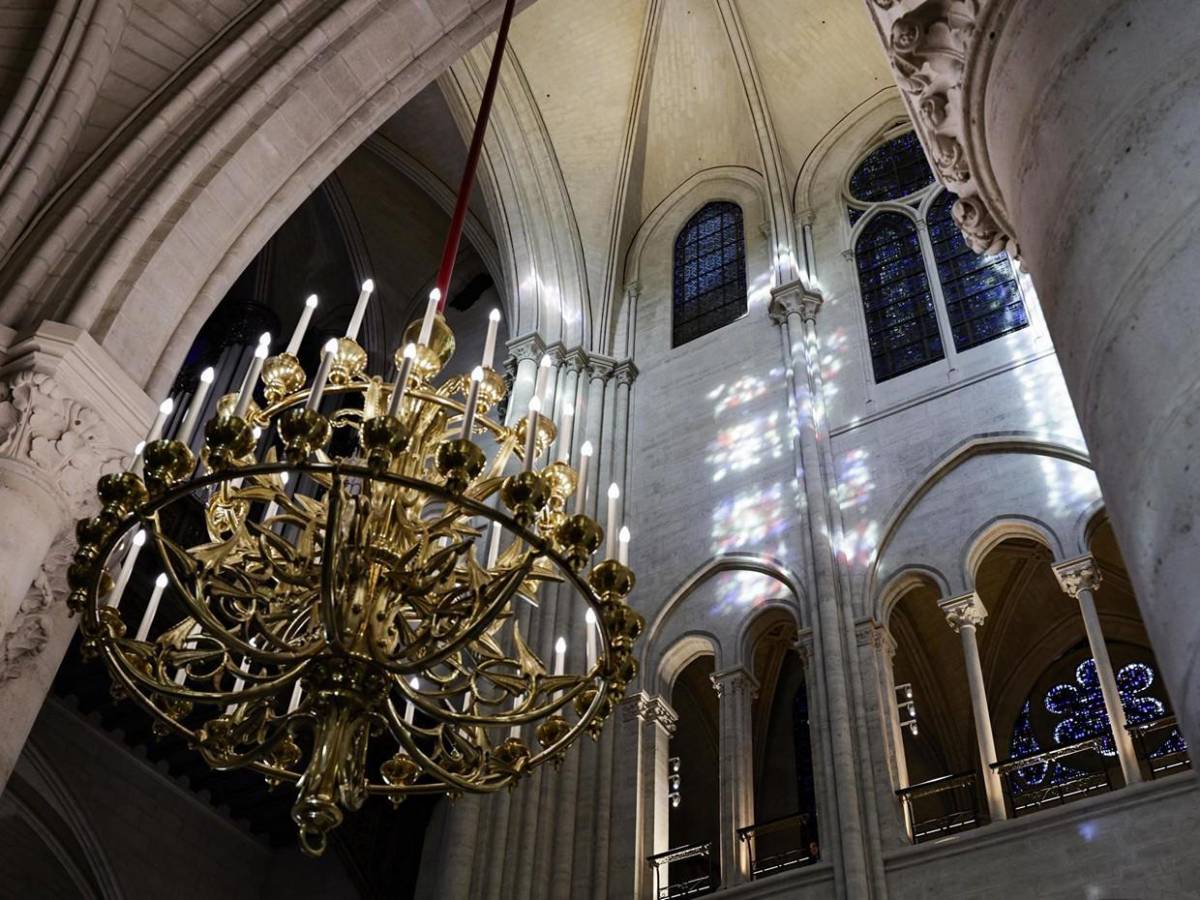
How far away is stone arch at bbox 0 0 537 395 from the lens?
608cm

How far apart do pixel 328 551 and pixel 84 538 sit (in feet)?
2.91

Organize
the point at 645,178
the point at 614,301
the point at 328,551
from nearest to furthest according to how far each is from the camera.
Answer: the point at 328,551 < the point at 614,301 < the point at 645,178

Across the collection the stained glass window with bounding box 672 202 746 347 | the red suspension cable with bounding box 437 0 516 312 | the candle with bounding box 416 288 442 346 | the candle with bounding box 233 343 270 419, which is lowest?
the candle with bounding box 233 343 270 419

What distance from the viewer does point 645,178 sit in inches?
605

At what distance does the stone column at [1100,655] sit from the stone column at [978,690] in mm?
661

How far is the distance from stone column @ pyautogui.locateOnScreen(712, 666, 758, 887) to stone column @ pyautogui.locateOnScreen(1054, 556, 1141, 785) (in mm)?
2499

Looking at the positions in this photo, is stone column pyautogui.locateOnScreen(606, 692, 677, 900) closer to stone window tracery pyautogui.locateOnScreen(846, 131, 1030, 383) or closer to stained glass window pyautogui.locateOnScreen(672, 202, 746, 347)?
stone window tracery pyautogui.locateOnScreen(846, 131, 1030, 383)

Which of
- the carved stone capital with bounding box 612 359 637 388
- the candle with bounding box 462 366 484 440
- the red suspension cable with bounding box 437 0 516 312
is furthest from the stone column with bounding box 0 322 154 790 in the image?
the carved stone capital with bounding box 612 359 637 388

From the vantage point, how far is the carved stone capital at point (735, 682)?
9.44m

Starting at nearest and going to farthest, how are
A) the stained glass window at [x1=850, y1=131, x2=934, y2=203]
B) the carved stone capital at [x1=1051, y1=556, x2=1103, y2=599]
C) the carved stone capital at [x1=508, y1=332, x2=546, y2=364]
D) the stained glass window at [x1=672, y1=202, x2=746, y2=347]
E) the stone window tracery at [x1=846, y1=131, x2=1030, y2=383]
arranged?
the carved stone capital at [x1=1051, y1=556, x2=1103, y2=599] < the stone window tracery at [x1=846, y1=131, x2=1030, y2=383] < the carved stone capital at [x1=508, y1=332, x2=546, y2=364] < the stained glass window at [x1=850, y1=131, x2=934, y2=203] < the stained glass window at [x1=672, y1=202, x2=746, y2=347]

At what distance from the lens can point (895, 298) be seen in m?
11.8

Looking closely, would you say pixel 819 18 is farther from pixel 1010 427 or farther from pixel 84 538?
pixel 84 538

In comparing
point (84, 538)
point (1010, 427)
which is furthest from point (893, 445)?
point (84, 538)

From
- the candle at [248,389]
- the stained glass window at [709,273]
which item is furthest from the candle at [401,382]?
the stained glass window at [709,273]
